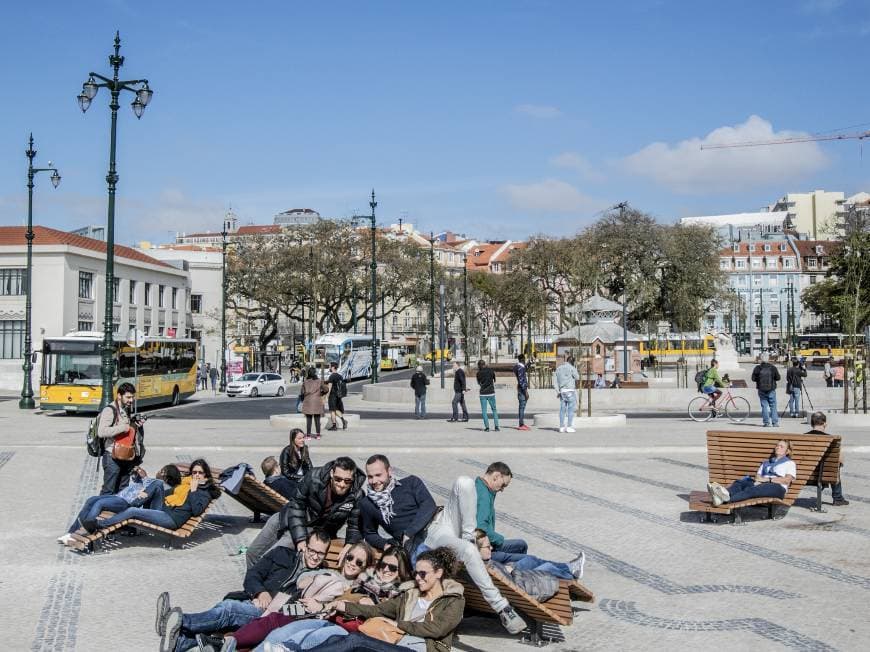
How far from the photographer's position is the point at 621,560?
29.7 feet

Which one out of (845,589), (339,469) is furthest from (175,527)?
(845,589)

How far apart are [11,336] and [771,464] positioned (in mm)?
51199

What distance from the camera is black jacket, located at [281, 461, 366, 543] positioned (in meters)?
7.42

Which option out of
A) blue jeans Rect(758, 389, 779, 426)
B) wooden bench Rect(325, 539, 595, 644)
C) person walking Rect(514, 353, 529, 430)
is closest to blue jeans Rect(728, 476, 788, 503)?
wooden bench Rect(325, 539, 595, 644)

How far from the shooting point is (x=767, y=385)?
21734mm

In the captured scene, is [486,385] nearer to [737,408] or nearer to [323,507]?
[737,408]

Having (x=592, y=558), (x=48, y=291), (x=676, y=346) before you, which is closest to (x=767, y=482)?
(x=592, y=558)

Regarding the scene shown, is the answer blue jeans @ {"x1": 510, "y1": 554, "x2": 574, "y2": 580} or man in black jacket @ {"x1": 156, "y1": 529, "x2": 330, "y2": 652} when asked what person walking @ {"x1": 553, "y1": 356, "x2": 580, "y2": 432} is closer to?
blue jeans @ {"x1": 510, "y1": 554, "x2": 574, "y2": 580}

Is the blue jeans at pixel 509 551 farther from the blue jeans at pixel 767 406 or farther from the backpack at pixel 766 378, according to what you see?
the blue jeans at pixel 767 406

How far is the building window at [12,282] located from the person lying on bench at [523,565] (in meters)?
52.1

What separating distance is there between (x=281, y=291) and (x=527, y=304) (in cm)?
1690

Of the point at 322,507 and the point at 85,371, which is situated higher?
the point at 85,371

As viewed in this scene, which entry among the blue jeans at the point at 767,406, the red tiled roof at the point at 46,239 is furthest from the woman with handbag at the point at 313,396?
the red tiled roof at the point at 46,239

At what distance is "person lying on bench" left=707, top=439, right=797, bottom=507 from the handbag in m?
5.70
